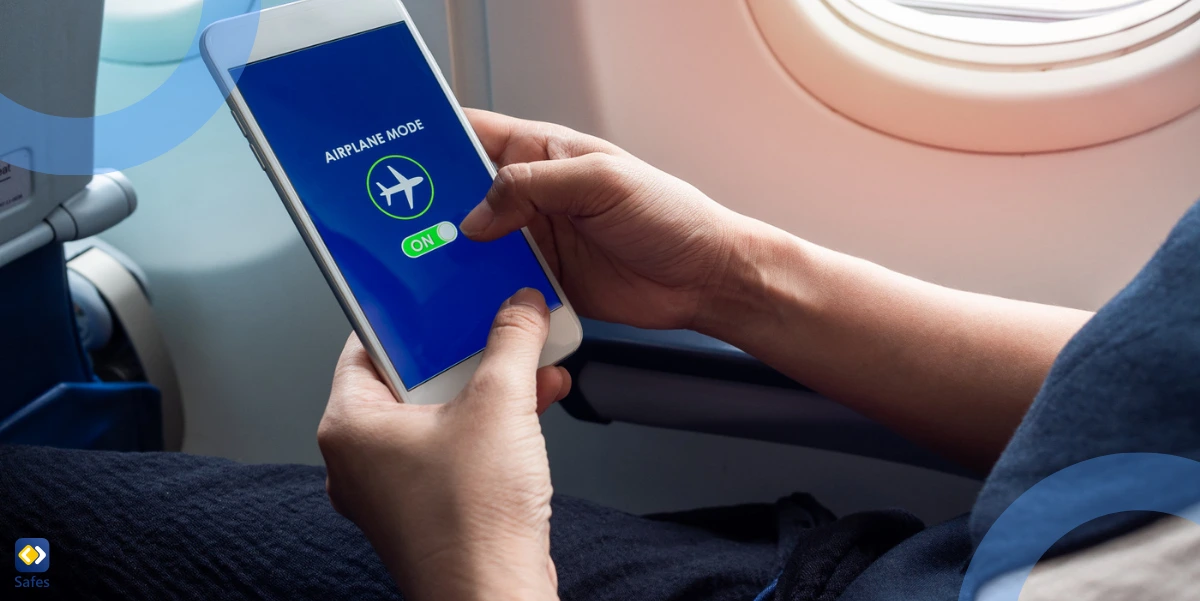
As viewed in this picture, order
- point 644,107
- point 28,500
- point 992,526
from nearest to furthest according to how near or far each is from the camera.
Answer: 1. point 992,526
2. point 28,500
3. point 644,107

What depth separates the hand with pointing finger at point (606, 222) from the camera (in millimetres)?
562

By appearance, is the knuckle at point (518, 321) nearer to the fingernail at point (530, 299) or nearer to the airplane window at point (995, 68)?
the fingernail at point (530, 299)

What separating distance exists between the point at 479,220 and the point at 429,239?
5cm

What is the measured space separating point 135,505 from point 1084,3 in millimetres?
979

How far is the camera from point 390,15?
0.60 meters

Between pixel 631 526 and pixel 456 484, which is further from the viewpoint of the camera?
pixel 631 526

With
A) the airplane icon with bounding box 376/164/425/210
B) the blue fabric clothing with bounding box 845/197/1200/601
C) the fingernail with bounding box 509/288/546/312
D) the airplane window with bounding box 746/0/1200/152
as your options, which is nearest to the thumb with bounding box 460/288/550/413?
the fingernail with bounding box 509/288/546/312

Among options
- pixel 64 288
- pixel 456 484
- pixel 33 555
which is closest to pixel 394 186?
pixel 456 484

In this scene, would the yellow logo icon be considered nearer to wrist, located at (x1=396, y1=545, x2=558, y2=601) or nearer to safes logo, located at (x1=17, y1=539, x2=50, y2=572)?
safes logo, located at (x1=17, y1=539, x2=50, y2=572)

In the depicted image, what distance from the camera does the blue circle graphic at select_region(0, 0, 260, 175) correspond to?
1.89 feet

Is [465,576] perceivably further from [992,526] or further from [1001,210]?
[1001,210]

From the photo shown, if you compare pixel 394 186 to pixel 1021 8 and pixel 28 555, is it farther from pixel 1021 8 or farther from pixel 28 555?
pixel 1021 8

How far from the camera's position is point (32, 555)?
520 mm

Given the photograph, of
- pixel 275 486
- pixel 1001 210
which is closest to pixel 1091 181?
pixel 1001 210
